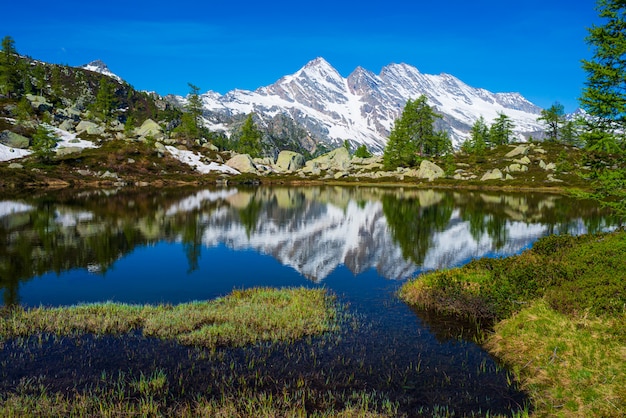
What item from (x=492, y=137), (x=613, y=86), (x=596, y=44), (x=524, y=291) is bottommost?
(x=524, y=291)

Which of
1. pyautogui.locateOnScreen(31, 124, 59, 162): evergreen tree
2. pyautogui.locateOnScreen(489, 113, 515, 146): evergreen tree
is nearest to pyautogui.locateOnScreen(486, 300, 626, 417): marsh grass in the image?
pyautogui.locateOnScreen(31, 124, 59, 162): evergreen tree

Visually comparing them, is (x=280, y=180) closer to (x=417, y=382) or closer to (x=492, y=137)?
(x=492, y=137)

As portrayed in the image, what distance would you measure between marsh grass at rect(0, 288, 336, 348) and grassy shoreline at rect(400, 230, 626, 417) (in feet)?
20.0

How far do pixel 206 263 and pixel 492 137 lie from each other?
163m

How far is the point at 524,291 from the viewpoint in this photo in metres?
17.2

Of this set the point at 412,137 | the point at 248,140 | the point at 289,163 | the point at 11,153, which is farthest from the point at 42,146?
the point at 412,137

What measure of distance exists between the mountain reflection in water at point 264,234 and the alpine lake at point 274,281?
0.19 m

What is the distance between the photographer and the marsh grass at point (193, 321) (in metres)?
14.6

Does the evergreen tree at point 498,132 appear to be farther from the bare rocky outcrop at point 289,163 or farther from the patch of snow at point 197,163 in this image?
the patch of snow at point 197,163

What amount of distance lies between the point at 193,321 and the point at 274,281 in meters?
8.42

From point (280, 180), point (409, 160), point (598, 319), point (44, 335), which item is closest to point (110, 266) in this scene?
point (44, 335)

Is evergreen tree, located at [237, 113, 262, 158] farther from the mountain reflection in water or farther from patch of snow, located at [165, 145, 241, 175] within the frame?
the mountain reflection in water

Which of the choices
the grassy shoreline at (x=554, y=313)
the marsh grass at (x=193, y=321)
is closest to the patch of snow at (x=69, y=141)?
the marsh grass at (x=193, y=321)

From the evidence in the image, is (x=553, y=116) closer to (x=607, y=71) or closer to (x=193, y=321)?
(x=607, y=71)
